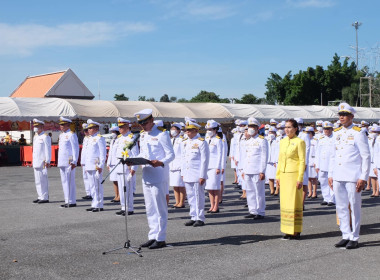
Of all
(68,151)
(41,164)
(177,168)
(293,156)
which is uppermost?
(293,156)

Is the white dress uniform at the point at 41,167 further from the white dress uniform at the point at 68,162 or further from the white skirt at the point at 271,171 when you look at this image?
the white skirt at the point at 271,171

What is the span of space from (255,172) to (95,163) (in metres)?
4.15

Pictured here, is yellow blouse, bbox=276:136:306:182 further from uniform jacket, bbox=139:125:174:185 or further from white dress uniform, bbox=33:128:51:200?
white dress uniform, bbox=33:128:51:200

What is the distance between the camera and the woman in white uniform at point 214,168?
38.5ft

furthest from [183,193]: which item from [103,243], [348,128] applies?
[348,128]

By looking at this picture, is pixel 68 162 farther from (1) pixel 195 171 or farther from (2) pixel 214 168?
(1) pixel 195 171

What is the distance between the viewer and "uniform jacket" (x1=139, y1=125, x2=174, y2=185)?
26.0 ft

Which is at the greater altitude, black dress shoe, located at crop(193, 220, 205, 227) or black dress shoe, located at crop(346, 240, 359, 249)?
black dress shoe, located at crop(346, 240, 359, 249)

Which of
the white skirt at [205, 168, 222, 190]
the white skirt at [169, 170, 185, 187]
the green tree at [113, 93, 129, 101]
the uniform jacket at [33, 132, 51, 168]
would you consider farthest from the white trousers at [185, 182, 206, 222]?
the green tree at [113, 93, 129, 101]

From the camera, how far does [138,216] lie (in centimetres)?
1120

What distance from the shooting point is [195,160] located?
34.9 feet

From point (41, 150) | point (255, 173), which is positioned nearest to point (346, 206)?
point (255, 173)

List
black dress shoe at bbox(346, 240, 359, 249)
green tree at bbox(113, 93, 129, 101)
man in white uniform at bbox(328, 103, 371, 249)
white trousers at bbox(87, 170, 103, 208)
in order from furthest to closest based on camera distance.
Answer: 1. green tree at bbox(113, 93, 129, 101)
2. white trousers at bbox(87, 170, 103, 208)
3. man in white uniform at bbox(328, 103, 371, 249)
4. black dress shoe at bbox(346, 240, 359, 249)

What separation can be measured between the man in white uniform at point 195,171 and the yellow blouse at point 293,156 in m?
2.07
